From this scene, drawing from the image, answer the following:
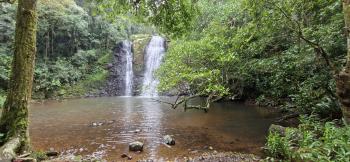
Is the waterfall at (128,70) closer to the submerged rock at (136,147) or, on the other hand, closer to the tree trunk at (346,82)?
the submerged rock at (136,147)

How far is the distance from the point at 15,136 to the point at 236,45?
31.2 feet

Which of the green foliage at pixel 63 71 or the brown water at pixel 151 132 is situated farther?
the green foliage at pixel 63 71

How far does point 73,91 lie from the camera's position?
27453 mm

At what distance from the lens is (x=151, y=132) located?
10805mm

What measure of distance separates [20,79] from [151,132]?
579 cm

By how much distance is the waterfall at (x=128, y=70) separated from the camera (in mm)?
30047

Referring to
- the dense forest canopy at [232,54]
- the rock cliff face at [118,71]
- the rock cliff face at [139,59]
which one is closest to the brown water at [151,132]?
the dense forest canopy at [232,54]

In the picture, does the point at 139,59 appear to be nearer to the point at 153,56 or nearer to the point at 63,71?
the point at 153,56

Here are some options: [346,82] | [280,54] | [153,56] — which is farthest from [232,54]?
[153,56]

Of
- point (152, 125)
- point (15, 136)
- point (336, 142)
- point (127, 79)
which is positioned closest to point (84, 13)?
point (127, 79)

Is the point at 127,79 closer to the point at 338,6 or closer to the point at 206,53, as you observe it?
the point at 206,53

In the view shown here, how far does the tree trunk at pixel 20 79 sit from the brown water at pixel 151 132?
2510 mm

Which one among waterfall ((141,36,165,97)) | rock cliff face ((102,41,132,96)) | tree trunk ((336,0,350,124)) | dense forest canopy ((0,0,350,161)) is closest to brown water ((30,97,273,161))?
dense forest canopy ((0,0,350,161))

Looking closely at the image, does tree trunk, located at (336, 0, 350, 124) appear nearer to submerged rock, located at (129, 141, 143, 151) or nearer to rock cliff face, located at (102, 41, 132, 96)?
submerged rock, located at (129, 141, 143, 151)
